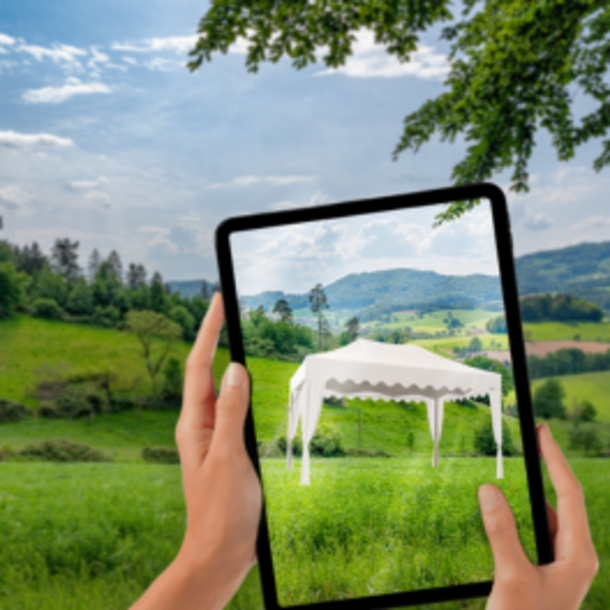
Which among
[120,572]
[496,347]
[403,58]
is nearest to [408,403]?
[496,347]

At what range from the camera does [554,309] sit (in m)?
7.90

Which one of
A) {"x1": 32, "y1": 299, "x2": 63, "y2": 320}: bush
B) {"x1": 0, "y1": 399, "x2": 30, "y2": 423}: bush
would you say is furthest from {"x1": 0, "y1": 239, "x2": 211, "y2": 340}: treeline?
{"x1": 0, "y1": 399, "x2": 30, "y2": 423}: bush

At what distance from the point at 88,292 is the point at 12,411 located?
11.7 feet

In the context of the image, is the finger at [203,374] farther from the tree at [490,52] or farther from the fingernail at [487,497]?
the tree at [490,52]

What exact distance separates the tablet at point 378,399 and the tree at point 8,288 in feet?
41.9

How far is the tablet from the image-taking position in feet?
3.86

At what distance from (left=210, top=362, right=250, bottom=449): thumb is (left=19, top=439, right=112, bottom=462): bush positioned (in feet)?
32.7

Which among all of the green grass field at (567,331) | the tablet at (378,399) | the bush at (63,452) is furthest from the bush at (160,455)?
the tablet at (378,399)

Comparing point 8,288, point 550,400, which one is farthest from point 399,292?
point 8,288

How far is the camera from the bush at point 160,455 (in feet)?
32.4

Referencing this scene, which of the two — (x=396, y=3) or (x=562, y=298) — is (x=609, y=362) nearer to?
(x=562, y=298)

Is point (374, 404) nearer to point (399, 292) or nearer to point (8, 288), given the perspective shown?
point (399, 292)

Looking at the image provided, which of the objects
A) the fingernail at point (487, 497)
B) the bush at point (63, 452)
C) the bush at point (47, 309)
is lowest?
the bush at point (63, 452)

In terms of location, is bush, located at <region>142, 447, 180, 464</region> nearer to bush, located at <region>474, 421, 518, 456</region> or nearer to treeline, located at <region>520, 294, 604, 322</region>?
treeline, located at <region>520, 294, 604, 322</region>
